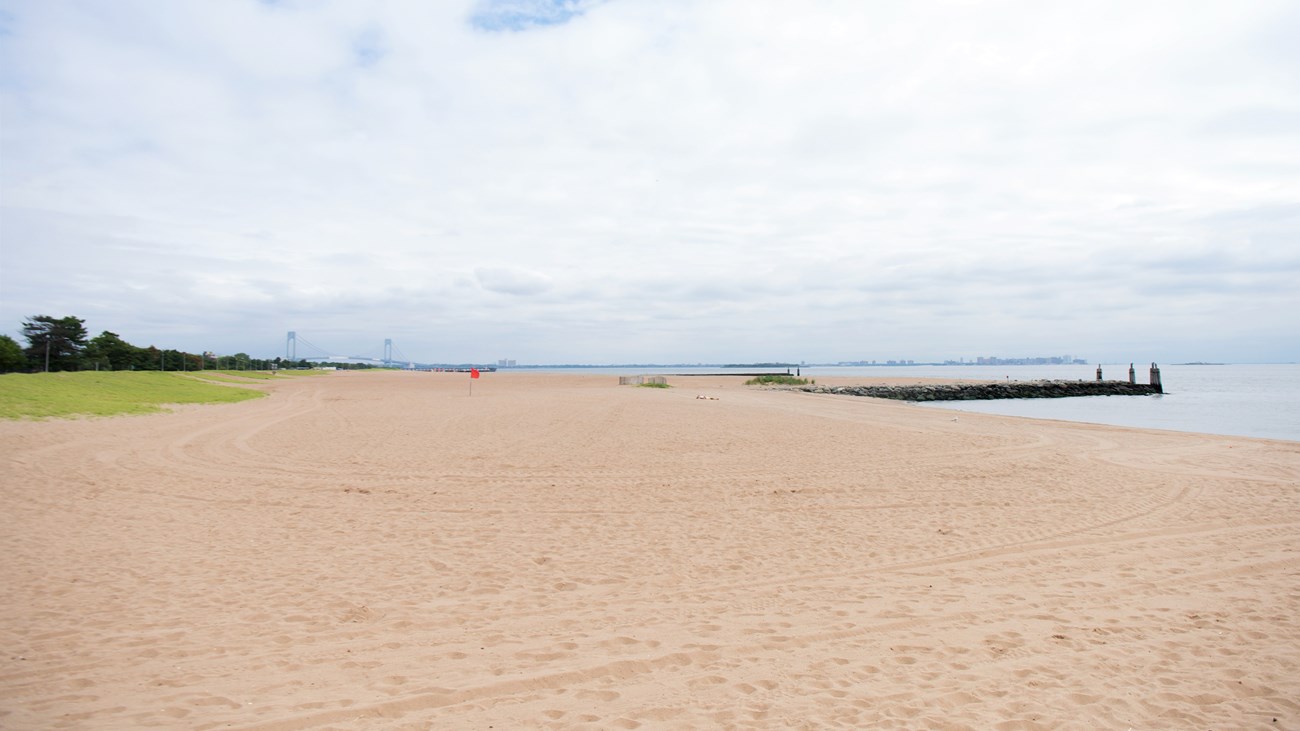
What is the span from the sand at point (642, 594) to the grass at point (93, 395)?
8037mm

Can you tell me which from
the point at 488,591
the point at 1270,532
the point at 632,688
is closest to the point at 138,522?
the point at 488,591

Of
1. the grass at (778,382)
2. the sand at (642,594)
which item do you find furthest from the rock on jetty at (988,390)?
the sand at (642,594)

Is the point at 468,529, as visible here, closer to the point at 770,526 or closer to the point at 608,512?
the point at 608,512

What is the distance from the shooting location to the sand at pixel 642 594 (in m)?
4.13

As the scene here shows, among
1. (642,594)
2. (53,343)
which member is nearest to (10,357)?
(53,343)

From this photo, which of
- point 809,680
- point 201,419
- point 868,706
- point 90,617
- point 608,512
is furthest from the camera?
point 201,419

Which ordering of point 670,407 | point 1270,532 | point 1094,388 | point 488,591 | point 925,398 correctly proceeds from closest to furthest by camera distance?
point 488,591 → point 1270,532 → point 670,407 → point 925,398 → point 1094,388

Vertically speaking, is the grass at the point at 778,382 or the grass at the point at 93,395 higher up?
the grass at the point at 778,382

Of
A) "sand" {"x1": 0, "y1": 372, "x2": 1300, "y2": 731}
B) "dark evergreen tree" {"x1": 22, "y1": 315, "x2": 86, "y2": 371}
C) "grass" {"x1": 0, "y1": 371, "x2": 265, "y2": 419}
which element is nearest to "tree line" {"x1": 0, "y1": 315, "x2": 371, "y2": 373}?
"dark evergreen tree" {"x1": 22, "y1": 315, "x2": 86, "y2": 371}

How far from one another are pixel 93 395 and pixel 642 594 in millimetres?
27338

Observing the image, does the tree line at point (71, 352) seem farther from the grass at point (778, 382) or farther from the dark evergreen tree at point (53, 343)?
the grass at point (778, 382)

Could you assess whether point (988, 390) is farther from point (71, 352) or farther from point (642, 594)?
point (71, 352)

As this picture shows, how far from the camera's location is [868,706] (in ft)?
13.4

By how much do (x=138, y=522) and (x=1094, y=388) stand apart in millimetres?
69709
